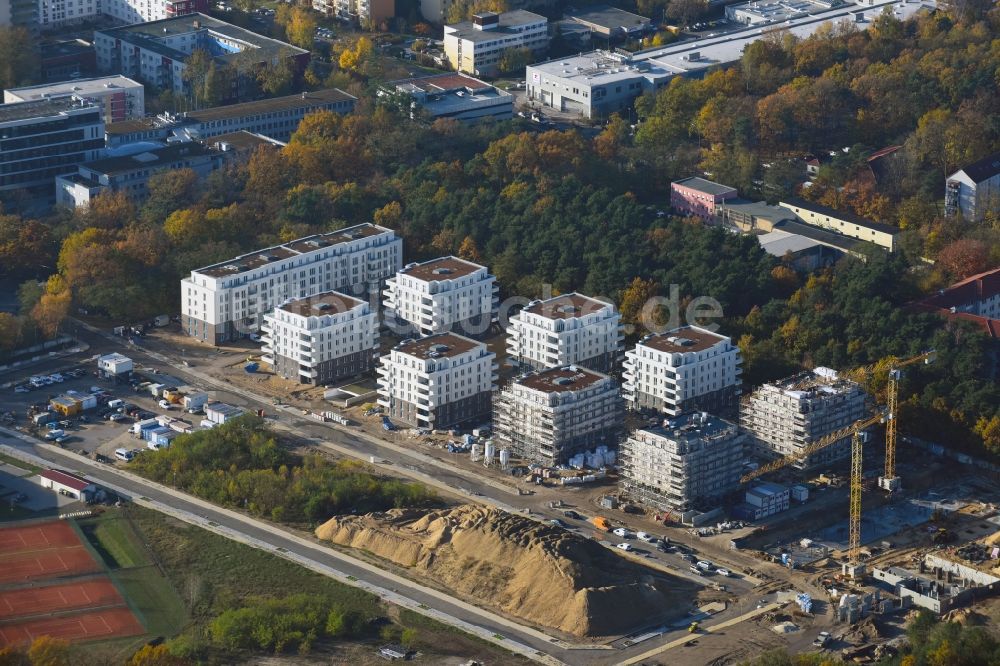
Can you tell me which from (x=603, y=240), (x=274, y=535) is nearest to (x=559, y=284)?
(x=603, y=240)

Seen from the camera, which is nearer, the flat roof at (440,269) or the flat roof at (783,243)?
the flat roof at (440,269)

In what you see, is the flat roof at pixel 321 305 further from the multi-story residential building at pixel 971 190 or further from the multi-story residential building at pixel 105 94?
the multi-story residential building at pixel 971 190

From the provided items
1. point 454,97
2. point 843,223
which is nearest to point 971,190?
point 843,223

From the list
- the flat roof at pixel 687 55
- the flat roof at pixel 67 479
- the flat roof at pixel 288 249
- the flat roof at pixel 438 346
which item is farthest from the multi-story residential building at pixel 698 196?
the flat roof at pixel 67 479

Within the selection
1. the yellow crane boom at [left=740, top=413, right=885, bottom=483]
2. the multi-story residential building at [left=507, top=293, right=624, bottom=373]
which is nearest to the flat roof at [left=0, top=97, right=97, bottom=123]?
the multi-story residential building at [left=507, top=293, right=624, bottom=373]

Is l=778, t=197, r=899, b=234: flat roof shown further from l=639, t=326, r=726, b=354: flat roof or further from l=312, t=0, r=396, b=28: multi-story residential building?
l=312, t=0, r=396, b=28: multi-story residential building

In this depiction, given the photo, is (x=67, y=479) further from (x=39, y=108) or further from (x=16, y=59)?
(x=16, y=59)
